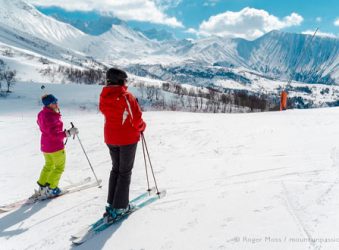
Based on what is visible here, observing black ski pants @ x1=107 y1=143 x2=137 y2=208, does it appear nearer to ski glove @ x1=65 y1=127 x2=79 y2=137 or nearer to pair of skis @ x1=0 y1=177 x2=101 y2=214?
ski glove @ x1=65 y1=127 x2=79 y2=137

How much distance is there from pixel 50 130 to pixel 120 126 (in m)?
2.25

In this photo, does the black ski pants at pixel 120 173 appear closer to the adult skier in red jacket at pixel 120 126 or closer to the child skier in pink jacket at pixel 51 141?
the adult skier in red jacket at pixel 120 126

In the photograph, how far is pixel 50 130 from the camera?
272 inches

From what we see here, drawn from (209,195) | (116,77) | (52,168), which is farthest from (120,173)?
(52,168)

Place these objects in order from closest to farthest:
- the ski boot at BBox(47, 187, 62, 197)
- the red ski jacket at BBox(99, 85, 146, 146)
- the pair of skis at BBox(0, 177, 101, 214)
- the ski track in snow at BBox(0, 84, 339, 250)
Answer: the ski track in snow at BBox(0, 84, 339, 250) → the red ski jacket at BBox(99, 85, 146, 146) → the pair of skis at BBox(0, 177, 101, 214) → the ski boot at BBox(47, 187, 62, 197)

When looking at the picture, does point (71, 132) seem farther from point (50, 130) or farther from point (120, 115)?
point (120, 115)

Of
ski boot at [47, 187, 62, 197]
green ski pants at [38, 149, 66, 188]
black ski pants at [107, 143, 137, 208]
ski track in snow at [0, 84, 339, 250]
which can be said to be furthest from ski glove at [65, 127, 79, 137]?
black ski pants at [107, 143, 137, 208]

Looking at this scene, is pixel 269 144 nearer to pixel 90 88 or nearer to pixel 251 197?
pixel 251 197

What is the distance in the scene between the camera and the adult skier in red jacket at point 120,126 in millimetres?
5348

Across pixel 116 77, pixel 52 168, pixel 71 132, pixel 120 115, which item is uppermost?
pixel 116 77

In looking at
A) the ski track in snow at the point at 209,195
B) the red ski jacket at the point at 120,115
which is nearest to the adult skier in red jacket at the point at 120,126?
the red ski jacket at the point at 120,115

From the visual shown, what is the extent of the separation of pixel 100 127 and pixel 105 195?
8.97m

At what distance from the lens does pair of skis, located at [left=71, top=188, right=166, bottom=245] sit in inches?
204

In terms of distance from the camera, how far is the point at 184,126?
14406 millimetres
